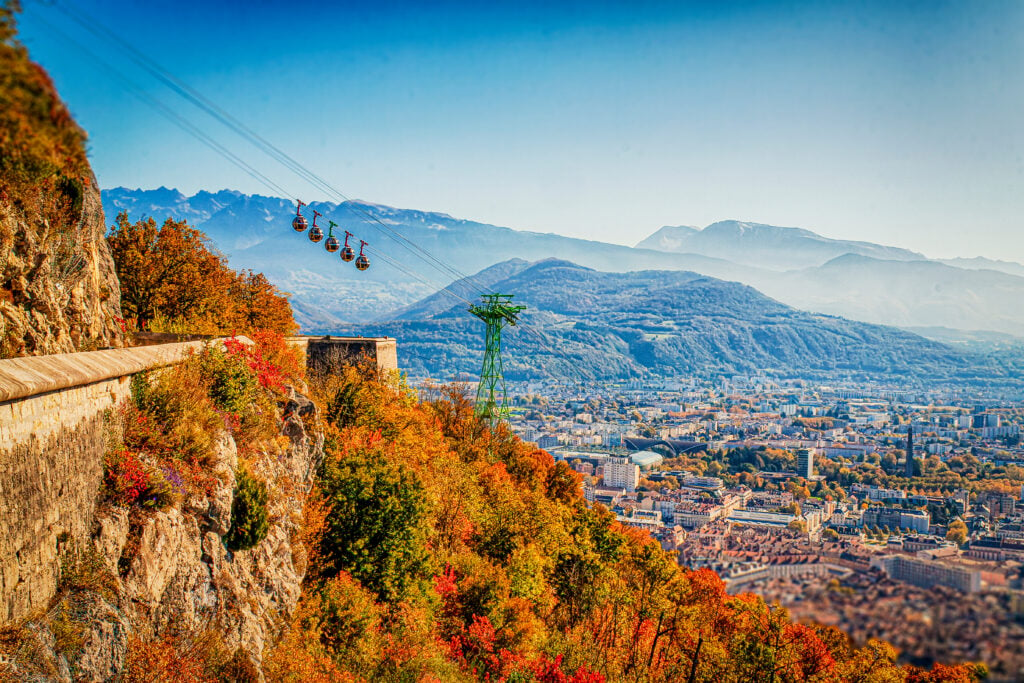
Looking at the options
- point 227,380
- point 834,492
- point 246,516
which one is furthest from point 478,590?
point 834,492

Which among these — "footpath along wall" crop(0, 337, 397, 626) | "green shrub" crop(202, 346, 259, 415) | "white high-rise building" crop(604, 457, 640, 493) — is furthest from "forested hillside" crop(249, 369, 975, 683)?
"white high-rise building" crop(604, 457, 640, 493)

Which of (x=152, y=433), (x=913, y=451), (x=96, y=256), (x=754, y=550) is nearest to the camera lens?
(x=754, y=550)

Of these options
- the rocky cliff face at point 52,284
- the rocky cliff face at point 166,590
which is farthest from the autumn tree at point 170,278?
the rocky cliff face at point 166,590

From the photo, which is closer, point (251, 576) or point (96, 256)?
point (96, 256)

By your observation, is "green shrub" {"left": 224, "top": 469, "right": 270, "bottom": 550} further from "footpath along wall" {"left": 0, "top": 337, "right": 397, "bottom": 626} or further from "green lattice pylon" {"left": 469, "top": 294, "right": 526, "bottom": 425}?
"green lattice pylon" {"left": 469, "top": 294, "right": 526, "bottom": 425}

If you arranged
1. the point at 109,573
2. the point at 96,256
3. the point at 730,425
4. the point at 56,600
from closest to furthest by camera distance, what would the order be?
the point at 56,600, the point at 109,573, the point at 96,256, the point at 730,425

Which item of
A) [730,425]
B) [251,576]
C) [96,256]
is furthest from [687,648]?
[730,425]

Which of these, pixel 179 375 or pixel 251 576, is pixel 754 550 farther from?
pixel 179 375

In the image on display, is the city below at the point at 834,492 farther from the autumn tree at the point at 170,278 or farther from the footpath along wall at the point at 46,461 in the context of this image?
the autumn tree at the point at 170,278
